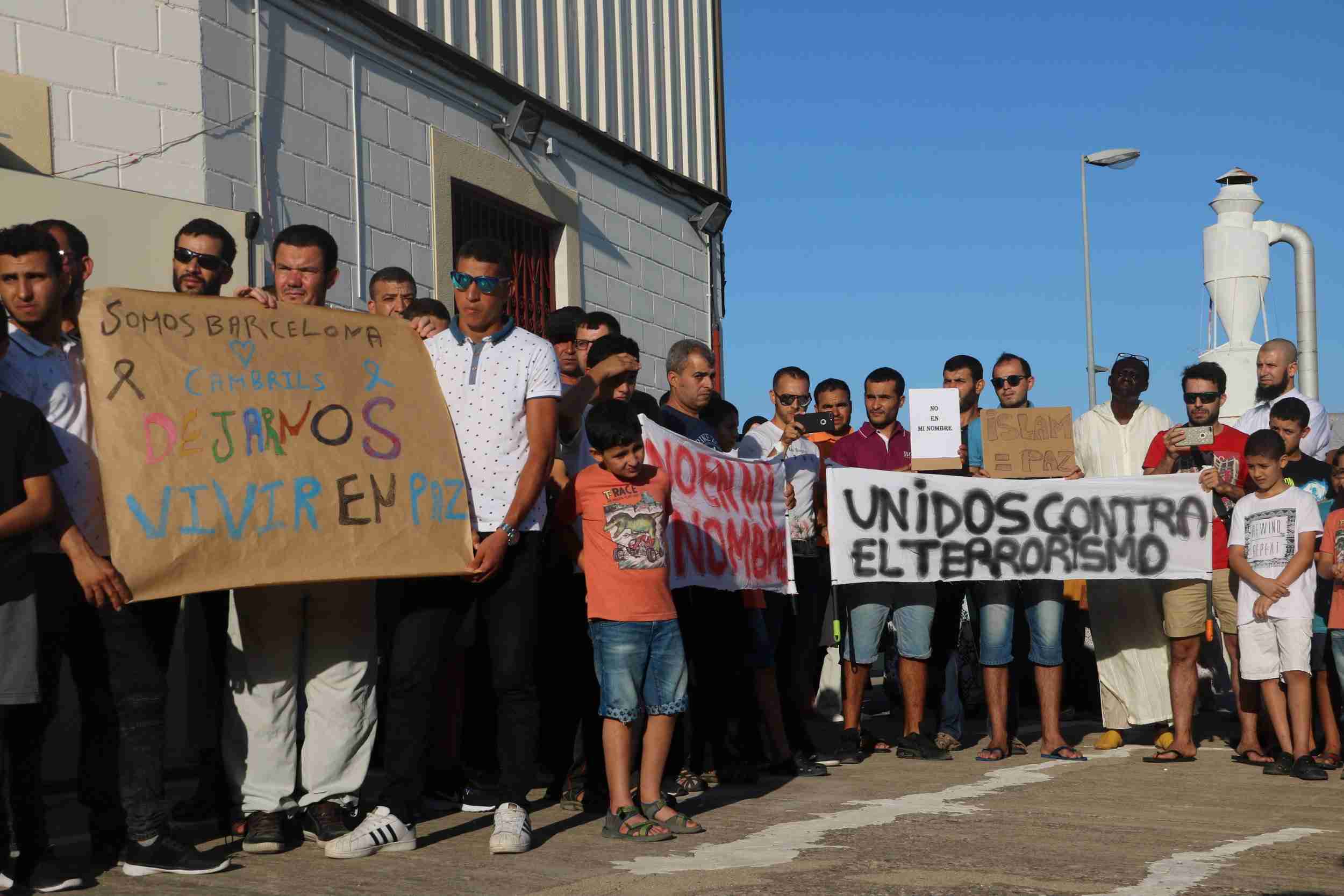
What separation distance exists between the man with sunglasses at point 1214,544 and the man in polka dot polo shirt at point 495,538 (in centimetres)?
390

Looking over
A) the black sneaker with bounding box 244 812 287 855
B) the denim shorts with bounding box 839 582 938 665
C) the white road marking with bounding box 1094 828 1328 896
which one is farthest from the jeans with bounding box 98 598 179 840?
the denim shorts with bounding box 839 582 938 665

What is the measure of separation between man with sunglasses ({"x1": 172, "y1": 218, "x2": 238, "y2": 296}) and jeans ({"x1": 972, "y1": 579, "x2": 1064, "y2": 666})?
4331mm

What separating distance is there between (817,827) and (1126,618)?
3.54 metres

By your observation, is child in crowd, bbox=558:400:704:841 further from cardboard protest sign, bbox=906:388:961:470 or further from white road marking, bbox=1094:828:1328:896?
cardboard protest sign, bbox=906:388:961:470

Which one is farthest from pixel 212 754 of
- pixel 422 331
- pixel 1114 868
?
pixel 1114 868

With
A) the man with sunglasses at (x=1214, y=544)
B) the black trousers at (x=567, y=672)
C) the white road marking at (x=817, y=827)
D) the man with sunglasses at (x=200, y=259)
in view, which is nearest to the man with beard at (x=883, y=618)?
the white road marking at (x=817, y=827)

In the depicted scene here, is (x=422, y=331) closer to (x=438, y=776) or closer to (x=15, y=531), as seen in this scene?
(x=438, y=776)

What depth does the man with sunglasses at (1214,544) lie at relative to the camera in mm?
7852

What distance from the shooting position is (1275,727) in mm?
7359

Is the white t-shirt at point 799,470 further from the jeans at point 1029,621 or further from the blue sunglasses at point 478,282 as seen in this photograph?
the blue sunglasses at point 478,282

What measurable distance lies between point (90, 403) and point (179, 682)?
93.4 inches

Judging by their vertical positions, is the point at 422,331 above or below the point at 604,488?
above

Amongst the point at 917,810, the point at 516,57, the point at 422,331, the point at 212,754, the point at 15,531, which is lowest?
the point at 917,810

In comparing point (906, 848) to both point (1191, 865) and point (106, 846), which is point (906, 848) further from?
point (106, 846)
